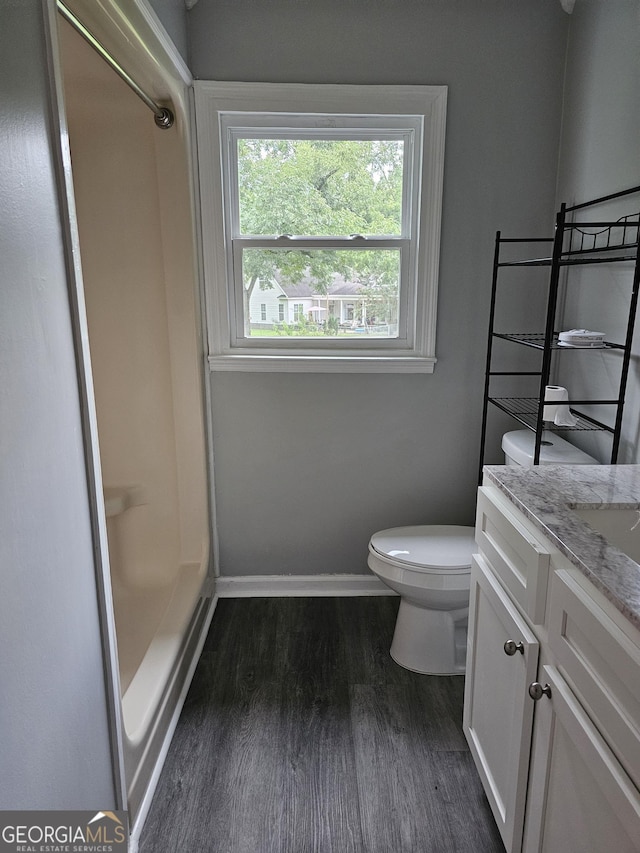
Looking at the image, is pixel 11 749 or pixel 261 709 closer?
pixel 11 749

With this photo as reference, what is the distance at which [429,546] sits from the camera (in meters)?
2.11

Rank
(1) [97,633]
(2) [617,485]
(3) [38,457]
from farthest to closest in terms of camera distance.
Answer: (2) [617,485] < (1) [97,633] < (3) [38,457]

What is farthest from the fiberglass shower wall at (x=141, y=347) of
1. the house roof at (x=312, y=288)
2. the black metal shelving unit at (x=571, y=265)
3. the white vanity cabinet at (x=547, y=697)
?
the black metal shelving unit at (x=571, y=265)

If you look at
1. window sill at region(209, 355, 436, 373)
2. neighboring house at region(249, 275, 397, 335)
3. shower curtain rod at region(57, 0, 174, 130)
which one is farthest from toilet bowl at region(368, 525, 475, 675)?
shower curtain rod at region(57, 0, 174, 130)

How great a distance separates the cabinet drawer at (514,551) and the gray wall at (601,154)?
58 centimetres

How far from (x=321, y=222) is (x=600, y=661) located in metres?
1.89

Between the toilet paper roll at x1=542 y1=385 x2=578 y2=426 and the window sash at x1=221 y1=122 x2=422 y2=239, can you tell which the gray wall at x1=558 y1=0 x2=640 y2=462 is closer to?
the toilet paper roll at x1=542 y1=385 x2=578 y2=426

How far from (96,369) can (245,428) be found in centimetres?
64

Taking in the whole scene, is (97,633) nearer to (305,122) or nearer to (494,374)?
(494,374)

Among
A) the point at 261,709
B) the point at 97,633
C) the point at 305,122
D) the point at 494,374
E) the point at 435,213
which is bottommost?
the point at 261,709

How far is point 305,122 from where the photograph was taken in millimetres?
2234

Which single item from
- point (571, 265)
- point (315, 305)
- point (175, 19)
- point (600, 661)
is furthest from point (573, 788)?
point (175, 19)

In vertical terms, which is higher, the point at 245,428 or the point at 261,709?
the point at 245,428

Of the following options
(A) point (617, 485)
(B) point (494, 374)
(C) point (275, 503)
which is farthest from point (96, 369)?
(A) point (617, 485)
